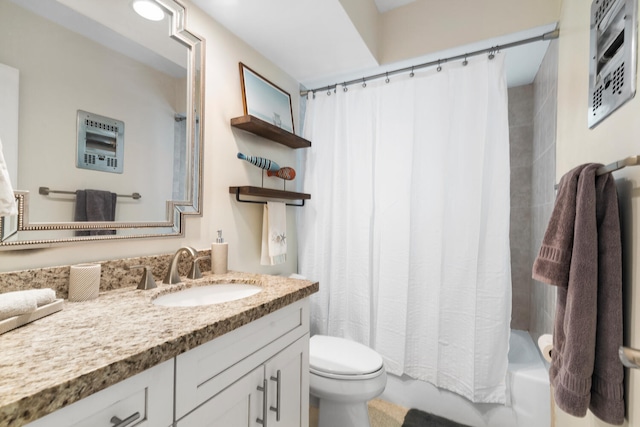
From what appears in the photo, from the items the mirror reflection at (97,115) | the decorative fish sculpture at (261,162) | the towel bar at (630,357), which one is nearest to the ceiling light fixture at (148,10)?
the mirror reflection at (97,115)

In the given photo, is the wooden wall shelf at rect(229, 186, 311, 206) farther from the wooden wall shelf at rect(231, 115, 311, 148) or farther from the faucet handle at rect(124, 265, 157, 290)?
the faucet handle at rect(124, 265, 157, 290)

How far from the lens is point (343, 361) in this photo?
1494 millimetres

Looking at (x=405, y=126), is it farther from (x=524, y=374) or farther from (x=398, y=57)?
(x=524, y=374)

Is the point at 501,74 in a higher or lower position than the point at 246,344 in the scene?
higher

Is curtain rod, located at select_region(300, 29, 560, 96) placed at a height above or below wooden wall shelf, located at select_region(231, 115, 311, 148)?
above

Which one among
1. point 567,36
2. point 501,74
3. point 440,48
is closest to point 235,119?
point 440,48

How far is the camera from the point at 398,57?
1.87 metres

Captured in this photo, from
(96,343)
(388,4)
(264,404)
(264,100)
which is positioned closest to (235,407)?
(264,404)

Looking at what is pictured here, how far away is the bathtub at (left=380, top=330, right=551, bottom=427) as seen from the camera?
4.90ft

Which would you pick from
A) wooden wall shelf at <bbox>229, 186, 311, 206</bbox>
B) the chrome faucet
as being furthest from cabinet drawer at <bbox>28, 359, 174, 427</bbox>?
wooden wall shelf at <bbox>229, 186, 311, 206</bbox>

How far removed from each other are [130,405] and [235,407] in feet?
1.10

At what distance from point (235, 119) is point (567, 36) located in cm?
158

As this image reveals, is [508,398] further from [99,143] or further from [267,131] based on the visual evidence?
[99,143]

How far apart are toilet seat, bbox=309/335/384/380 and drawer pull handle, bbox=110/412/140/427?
992mm
